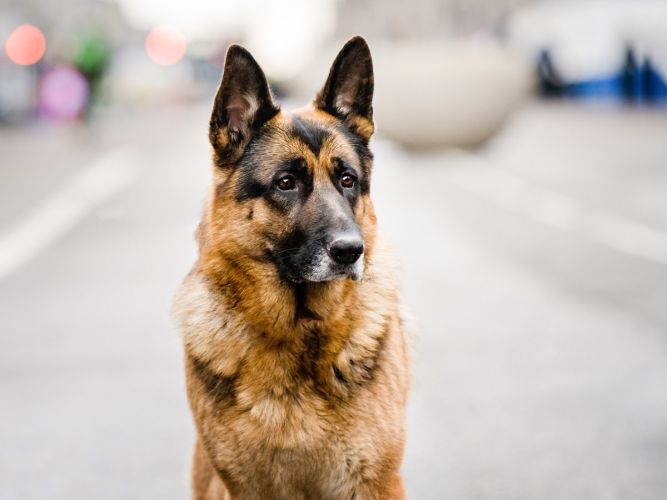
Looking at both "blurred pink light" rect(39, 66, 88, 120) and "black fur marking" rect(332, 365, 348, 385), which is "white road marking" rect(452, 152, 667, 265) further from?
"blurred pink light" rect(39, 66, 88, 120)

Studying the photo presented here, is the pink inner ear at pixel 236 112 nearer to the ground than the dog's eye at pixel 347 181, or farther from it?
farther from it

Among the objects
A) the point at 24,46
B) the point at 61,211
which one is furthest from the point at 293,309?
the point at 24,46

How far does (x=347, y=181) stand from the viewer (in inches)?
155

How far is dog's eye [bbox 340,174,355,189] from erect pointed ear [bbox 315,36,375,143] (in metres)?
0.25

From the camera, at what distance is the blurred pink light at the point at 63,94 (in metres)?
28.2

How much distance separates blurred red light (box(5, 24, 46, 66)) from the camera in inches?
1312

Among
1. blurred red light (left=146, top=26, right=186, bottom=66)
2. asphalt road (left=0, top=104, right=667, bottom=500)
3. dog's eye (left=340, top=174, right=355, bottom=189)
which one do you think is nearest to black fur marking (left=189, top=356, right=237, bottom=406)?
dog's eye (left=340, top=174, right=355, bottom=189)

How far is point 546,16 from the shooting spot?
31562 mm

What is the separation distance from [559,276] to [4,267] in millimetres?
5487

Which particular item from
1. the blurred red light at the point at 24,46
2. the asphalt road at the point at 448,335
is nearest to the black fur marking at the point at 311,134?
the asphalt road at the point at 448,335

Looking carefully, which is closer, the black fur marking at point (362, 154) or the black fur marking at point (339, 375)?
the black fur marking at point (339, 375)

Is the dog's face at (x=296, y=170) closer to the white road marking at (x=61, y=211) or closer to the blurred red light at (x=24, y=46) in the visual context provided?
the white road marking at (x=61, y=211)

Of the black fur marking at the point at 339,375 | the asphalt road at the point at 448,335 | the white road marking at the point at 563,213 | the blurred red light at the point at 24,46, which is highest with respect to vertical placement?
the blurred red light at the point at 24,46

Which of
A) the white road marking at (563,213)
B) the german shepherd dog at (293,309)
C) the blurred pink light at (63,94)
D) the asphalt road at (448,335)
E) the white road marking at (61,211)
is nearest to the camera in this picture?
the german shepherd dog at (293,309)
